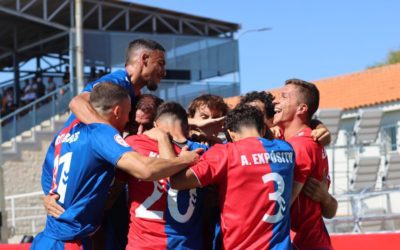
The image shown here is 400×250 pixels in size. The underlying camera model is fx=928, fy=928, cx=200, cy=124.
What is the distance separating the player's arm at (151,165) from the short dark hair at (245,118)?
0.39 m

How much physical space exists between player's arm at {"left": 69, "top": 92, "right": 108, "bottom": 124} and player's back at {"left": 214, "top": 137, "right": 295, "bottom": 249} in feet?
2.92

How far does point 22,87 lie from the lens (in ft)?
116

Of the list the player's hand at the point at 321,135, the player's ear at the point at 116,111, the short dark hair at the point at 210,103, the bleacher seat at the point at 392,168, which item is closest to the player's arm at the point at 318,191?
the player's hand at the point at 321,135

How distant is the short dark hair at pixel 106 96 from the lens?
640 cm

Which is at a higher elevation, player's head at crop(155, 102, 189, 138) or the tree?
the tree

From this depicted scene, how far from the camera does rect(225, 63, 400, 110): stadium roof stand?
33.1 meters

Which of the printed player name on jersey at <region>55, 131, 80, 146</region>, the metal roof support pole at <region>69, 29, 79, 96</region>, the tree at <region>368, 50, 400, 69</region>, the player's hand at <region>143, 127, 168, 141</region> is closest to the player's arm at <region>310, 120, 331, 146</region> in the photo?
the player's hand at <region>143, 127, 168, 141</region>

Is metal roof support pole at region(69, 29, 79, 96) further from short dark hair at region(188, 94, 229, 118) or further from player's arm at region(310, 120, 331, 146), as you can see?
player's arm at region(310, 120, 331, 146)

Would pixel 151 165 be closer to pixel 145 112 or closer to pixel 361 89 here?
pixel 145 112

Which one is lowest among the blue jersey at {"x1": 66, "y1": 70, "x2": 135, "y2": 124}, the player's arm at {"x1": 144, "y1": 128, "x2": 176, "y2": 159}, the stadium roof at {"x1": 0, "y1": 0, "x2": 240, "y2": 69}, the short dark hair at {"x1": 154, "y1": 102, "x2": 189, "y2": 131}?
the player's arm at {"x1": 144, "y1": 128, "x2": 176, "y2": 159}

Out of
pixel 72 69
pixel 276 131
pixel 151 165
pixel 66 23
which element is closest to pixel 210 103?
pixel 276 131

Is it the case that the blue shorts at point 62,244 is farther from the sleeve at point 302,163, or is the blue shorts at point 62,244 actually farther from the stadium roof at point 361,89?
the stadium roof at point 361,89

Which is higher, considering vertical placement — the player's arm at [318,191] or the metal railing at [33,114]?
the metal railing at [33,114]

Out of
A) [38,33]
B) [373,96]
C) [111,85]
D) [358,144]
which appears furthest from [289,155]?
[38,33]
